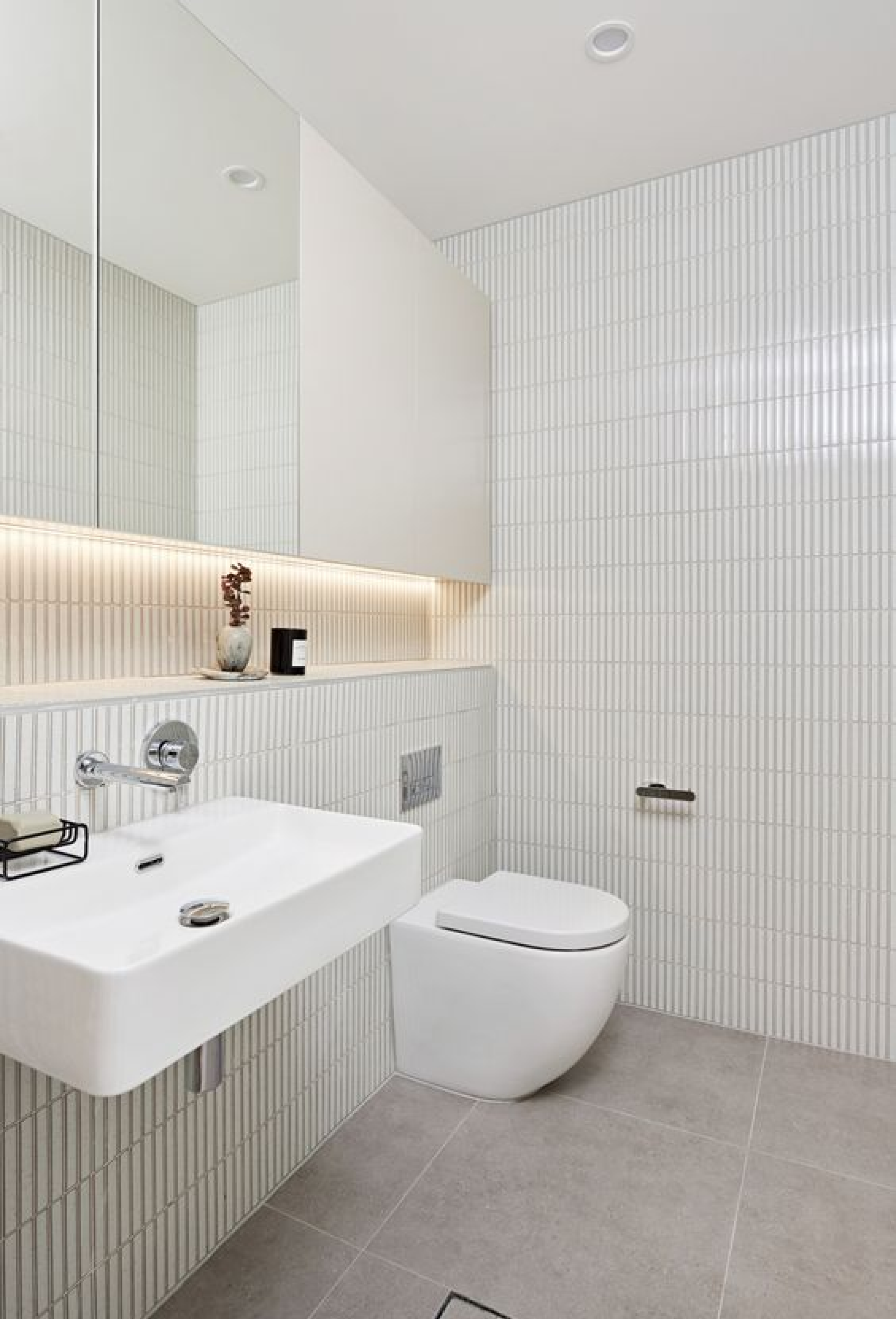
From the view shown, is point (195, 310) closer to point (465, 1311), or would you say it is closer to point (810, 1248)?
point (465, 1311)

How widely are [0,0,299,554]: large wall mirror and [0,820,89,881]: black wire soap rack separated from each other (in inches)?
18.9

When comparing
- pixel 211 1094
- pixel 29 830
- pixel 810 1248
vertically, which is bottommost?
pixel 810 1248

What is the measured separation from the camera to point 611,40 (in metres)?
1.70

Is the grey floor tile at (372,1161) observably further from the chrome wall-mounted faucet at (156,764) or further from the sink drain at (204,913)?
the chrome wall-mounted faucet at (156,764)

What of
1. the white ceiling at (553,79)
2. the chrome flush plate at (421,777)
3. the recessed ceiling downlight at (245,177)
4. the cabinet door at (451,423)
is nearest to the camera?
the recessed ceiling downlight at (245,177)

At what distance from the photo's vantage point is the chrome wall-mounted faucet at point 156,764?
1098 mm

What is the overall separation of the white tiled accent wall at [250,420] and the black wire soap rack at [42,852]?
2.02ft

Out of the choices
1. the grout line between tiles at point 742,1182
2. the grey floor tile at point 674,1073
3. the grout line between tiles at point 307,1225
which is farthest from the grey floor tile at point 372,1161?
the grout line between tiles at point 742,1182

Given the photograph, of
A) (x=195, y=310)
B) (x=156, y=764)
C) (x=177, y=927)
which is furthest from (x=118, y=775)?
(x=195, y=310)

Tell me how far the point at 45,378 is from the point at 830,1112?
2226mm

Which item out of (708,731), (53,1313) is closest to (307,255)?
(708,731)

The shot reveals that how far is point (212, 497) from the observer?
147 cm

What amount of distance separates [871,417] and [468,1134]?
79.3 inches

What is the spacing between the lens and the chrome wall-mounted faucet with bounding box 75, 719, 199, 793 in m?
1.10
